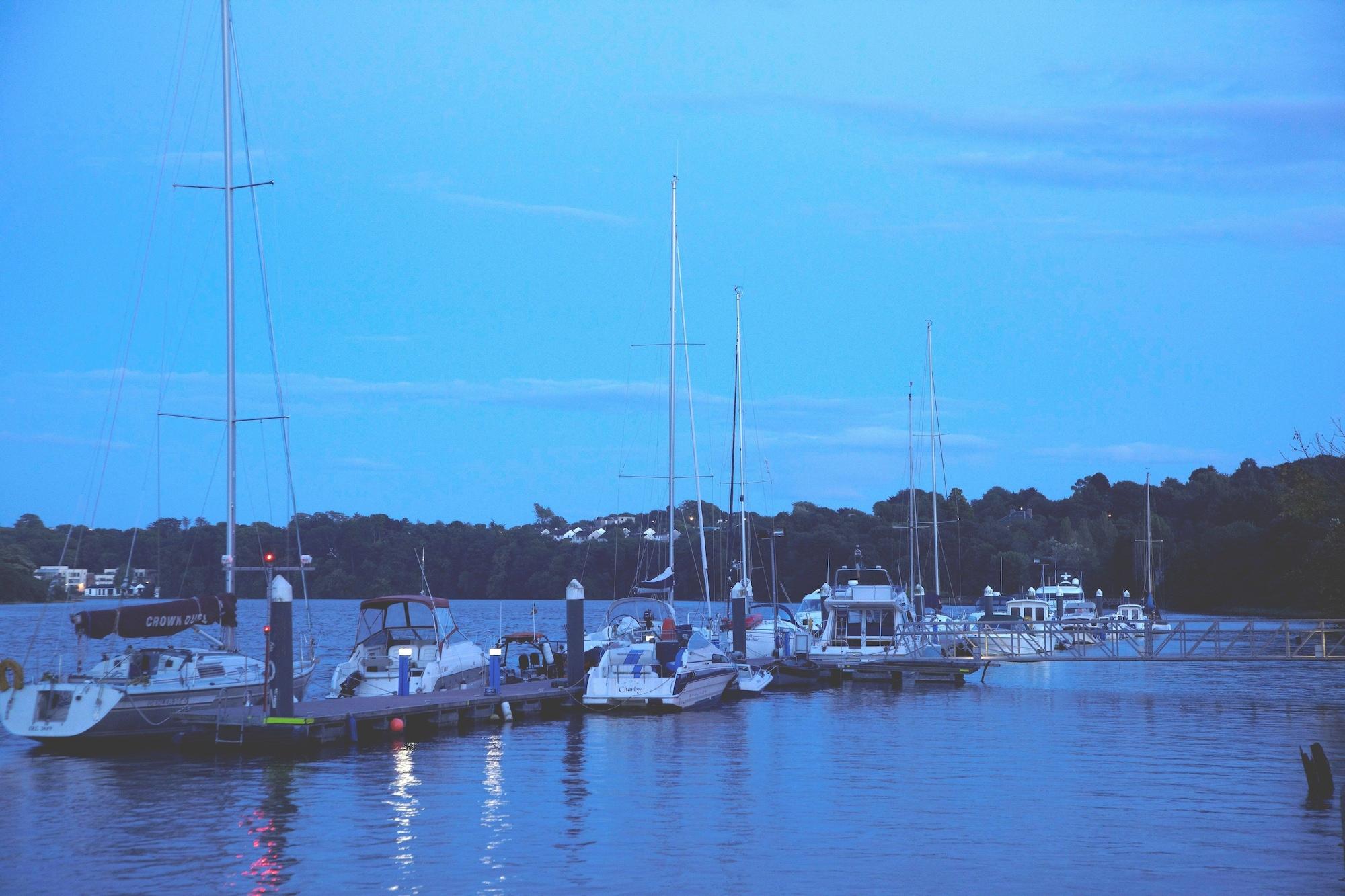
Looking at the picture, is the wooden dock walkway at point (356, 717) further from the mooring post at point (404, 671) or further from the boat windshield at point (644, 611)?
the boat windshield at point (644, 611)

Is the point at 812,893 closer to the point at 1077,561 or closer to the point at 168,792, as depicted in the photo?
the point at 168,792

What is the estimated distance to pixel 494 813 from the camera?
2241cm

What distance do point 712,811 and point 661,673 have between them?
16.6 metres

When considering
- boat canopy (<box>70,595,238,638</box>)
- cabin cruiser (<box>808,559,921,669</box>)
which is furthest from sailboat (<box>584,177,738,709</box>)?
boat canopy (<box>70,595,238,638</box>)

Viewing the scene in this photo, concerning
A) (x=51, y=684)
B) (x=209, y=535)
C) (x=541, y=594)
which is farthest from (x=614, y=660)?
(x=541, y=594)

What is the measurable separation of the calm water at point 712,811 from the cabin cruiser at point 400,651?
317 centimetres

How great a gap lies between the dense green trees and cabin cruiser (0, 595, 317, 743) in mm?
41131

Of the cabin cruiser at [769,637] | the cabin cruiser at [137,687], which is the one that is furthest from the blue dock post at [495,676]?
the cabin cruiser at [769,637]

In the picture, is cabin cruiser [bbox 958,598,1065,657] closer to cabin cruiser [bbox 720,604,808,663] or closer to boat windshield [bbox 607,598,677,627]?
cabin cruiser [bbox 720,604,808,663]

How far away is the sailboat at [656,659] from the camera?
126 ft

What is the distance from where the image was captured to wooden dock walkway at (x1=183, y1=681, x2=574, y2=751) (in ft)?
95.8

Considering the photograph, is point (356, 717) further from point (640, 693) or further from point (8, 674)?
point (640, 693)

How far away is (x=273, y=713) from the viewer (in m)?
29.8

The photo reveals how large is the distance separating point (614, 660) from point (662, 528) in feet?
81.5
